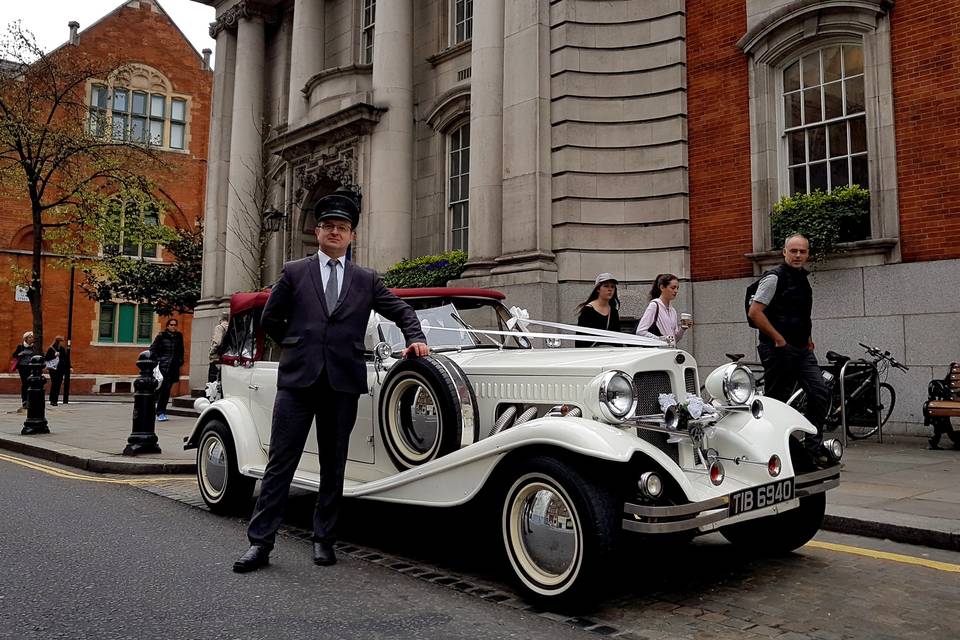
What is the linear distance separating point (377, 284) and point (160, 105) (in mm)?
34937

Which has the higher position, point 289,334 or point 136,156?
point 136,156

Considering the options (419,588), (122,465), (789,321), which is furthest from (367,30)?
(419,588)

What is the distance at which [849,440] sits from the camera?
384 inches

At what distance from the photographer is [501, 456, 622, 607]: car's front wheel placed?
136 inches

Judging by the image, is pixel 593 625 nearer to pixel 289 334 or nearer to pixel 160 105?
Result: pixel 289 334

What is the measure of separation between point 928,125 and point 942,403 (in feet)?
12.1

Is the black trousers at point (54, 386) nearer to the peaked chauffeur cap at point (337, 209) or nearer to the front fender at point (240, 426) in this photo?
the front fender at point (240, 426)

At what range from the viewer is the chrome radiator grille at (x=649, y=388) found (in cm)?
414

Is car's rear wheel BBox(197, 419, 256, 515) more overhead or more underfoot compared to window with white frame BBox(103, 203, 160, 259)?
more underfoot

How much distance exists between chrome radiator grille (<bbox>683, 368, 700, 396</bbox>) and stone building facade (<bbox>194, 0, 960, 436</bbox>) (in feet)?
21.9

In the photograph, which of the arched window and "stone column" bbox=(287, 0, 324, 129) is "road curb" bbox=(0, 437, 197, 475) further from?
the arched window

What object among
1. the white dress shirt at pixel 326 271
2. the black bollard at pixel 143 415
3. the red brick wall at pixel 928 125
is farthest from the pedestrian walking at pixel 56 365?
the red brick wall at pixel 928 125

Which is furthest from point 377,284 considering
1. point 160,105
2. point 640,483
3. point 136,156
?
point 160,105

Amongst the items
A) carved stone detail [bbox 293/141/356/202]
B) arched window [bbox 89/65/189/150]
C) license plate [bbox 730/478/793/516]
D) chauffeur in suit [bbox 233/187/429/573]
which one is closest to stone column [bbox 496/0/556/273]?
carved stone detail [bbox 293/141/356/202]
